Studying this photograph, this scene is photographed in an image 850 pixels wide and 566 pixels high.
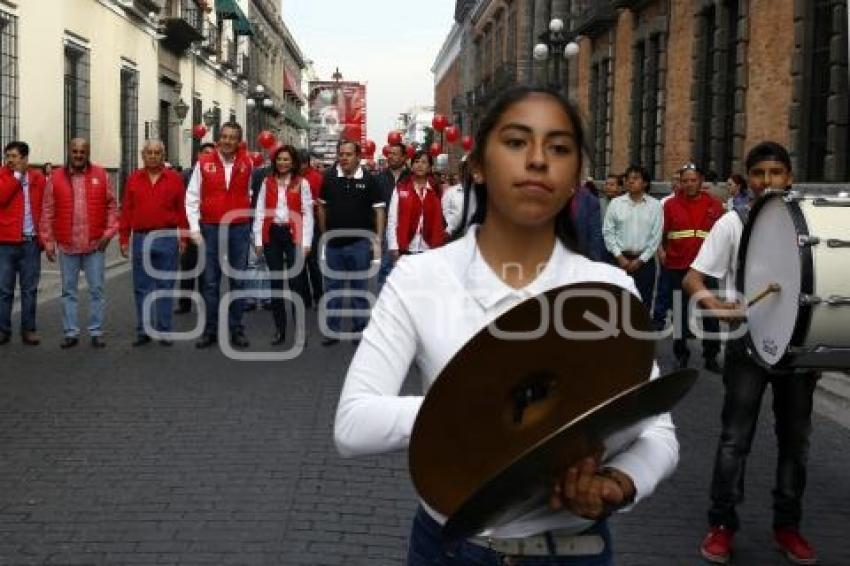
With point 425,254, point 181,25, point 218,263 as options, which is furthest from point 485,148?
point 181,25

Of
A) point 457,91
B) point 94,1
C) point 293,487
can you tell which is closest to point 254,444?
point 293,487

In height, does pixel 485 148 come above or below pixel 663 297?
above

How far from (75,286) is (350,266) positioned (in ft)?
8.32

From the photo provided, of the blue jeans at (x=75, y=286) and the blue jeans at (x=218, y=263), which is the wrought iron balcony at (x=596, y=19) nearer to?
the blue jeans at (x=218, y=263)

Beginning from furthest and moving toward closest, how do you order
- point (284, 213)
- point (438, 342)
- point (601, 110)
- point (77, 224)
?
point (601, 110)
point (284, 213)
point (77, 224)
point (438, 342)

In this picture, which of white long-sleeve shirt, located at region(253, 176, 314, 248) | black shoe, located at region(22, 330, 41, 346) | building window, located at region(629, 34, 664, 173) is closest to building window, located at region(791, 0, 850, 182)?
white long-sleeve shirt, located at region(253, 176, 314, 248)

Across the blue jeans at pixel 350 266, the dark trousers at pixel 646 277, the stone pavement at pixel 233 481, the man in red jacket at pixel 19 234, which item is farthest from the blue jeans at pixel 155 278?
the dark trousers at pixel 646 277

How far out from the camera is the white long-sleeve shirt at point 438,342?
1839 millimetres

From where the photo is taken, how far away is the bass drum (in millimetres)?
4016

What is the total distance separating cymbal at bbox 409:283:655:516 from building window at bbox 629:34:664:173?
67.6 feet

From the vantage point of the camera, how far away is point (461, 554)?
2.00m

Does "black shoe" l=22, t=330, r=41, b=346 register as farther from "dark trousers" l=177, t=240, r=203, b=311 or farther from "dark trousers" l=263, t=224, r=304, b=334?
"dark trousers" l=177, t=240, r=203, b=311

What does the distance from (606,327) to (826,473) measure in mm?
4859

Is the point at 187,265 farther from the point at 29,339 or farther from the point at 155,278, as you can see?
the point at 29,339
